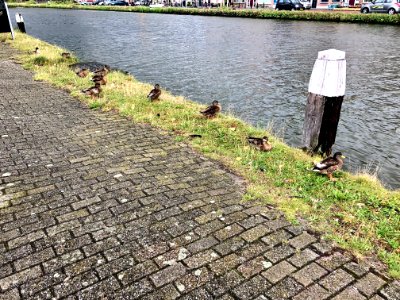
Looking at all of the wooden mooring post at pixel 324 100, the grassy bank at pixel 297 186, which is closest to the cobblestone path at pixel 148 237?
the grassy bank at pixel 297 186

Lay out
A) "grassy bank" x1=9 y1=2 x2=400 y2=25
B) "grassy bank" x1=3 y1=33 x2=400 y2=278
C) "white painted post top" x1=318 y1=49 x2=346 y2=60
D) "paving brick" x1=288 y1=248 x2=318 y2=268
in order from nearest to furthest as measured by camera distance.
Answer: "paving brick" x1=288 y1=248 x2=318 y2=268 → "grassy bank" x1=3 y1=33 x2=400 y2=278 → "white painted post top" x1=318 y1=49 x2=346 y2=60 → "grassy bank" x1=9 y1=2 x2=400 y2=25

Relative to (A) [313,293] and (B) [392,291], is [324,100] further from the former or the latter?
(A) [313,293]

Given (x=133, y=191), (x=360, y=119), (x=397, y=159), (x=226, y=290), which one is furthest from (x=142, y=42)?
(x=226, y=290)

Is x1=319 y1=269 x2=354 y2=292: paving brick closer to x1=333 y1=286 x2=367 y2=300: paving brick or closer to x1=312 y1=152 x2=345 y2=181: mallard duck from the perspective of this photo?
x1=333 y1=286 x2=367 y2=300: paving brick

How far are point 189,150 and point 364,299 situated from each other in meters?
3.79

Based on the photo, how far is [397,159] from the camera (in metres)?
8.68

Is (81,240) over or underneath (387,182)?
over

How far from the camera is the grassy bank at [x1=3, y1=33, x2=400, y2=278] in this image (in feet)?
13.0

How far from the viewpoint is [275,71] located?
57.4 ft

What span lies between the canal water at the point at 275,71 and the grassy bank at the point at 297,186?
2.94 meters

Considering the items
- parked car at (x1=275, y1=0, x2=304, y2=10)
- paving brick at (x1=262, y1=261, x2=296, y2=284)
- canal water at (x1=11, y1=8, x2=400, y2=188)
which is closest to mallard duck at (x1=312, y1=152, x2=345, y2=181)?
paving brick at (x1=262, y1=261, x2=296, y2=284)

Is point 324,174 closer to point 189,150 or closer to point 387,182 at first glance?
A: point 189,150

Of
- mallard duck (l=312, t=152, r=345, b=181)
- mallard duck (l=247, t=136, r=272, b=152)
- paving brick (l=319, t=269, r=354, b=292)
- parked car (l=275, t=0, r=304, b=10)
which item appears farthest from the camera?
parked car (l=275, t=0, r=304, b=10)

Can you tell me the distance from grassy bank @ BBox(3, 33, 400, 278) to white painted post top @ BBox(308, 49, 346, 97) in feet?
3.85
